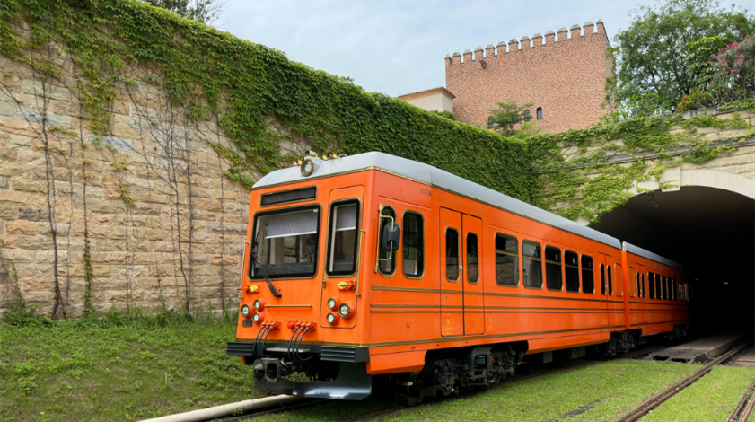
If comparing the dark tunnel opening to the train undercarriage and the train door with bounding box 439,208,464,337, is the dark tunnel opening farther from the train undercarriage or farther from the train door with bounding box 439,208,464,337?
the train door with bounding box 439,208,464,337

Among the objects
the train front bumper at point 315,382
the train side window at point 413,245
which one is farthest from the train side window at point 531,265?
the train front bumper at point 315,382

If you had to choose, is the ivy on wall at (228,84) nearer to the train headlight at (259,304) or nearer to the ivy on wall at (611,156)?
the train headlight at (259,304)

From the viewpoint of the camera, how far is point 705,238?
32.2m

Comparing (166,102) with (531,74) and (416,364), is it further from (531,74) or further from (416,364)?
(531,74)

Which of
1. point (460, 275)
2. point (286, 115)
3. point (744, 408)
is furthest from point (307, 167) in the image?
point (744, 408)

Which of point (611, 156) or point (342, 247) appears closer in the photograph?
point (342, 247)

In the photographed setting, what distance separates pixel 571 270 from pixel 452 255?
5.05 m

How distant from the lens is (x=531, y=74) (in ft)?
155

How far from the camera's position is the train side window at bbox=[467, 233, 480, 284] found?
820 cm

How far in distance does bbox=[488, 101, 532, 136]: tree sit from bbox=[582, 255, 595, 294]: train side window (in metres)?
34.0

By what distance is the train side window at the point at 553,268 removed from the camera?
35.2ft

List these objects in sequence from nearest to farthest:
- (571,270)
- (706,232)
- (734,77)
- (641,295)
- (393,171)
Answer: (393,171) → (571,270) → (641,295) → (734,77) → (706,232)

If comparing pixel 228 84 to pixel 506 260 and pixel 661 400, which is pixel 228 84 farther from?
pixel 661 400

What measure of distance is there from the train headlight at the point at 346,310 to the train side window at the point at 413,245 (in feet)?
3.02
